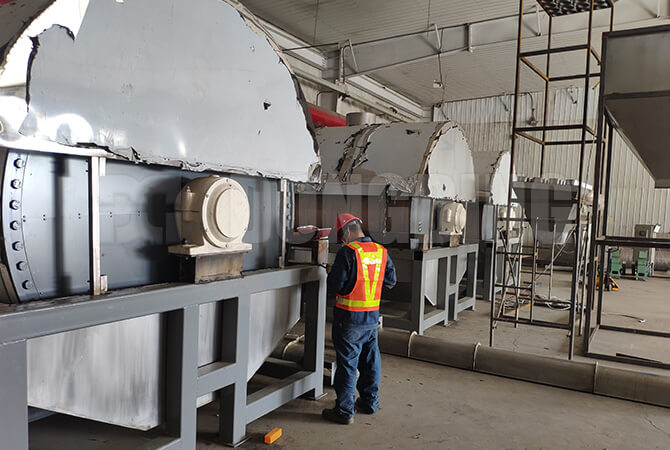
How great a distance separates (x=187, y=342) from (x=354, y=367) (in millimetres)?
1122

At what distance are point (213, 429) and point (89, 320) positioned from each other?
4.13 ft

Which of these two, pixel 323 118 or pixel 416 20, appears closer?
pixel 323 118

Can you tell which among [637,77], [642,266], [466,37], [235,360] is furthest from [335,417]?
[642,266]

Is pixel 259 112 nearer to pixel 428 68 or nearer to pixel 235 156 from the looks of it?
pixel 235 156

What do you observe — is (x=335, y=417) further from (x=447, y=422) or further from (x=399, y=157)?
(x=399, y=157)

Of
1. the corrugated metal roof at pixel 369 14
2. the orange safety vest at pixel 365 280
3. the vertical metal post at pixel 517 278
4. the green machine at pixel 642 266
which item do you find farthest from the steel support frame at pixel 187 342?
the green machine at pixel 642 266

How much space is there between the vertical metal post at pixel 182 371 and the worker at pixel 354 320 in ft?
3.14

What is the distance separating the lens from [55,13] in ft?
5.05

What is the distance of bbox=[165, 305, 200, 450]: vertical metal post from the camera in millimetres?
2033

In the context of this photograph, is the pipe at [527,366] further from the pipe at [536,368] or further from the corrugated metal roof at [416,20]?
the corrugated metal roof at [416,20]

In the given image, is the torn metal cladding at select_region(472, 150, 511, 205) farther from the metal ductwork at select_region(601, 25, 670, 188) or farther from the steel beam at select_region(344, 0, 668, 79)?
the metal ductwork at select_region(601, 25, 670, 188)

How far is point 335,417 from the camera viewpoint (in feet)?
9.11

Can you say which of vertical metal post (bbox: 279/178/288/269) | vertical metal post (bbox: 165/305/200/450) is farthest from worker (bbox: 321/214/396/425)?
vertical metal post (bbox: 165/305/200/450)

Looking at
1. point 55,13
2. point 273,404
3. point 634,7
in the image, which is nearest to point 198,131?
point 55,13
